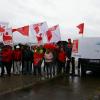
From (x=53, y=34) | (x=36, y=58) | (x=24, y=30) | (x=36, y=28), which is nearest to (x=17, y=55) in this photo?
(x=36, y=58)

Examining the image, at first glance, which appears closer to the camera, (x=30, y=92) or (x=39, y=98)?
(x=39, y=98)

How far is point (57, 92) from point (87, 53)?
7.11 metres

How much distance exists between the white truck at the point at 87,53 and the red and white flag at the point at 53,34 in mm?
973

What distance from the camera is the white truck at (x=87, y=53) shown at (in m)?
19.7

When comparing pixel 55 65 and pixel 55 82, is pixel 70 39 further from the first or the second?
pixel 55 82

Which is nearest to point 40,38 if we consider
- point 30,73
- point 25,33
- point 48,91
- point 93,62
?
point 25,33

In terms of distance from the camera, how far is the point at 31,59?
1809 cm

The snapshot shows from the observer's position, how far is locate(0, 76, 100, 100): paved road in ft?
39.1

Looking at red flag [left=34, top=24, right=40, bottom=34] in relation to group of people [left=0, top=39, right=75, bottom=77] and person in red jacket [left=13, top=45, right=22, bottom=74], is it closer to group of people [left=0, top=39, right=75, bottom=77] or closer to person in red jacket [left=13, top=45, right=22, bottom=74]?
group of people [left=0, top=39, right=75, bottom=77]

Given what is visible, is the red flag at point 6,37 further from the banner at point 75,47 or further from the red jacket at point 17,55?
the banner at point 75,47

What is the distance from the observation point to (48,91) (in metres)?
13.3

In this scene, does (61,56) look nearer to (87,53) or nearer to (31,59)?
(31,59)

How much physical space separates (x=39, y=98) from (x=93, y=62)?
335 inches

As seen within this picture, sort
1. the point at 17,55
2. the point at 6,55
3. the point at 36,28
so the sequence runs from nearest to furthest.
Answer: the point at 6,55
the point at 17,55
the point at 36,28
